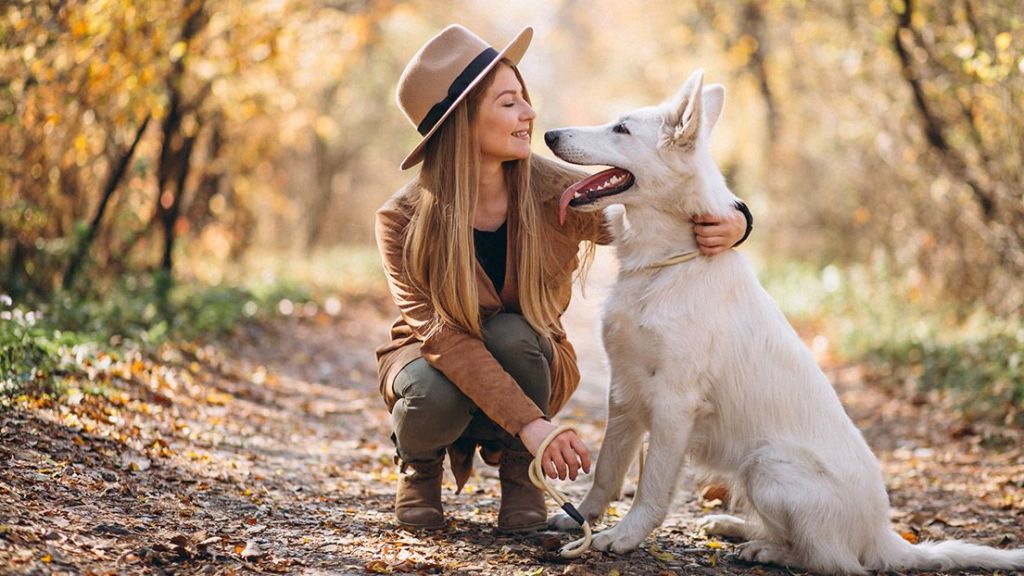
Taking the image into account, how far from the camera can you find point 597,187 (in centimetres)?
350

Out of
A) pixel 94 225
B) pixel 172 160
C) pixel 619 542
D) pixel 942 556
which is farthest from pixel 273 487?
pixel 172 160

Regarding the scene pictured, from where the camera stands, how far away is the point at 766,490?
3275 millimetres

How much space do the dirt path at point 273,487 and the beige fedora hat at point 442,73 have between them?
113 centimetres

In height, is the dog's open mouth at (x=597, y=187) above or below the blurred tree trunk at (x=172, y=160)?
below

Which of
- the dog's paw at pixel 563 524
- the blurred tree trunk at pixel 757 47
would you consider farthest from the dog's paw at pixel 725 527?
the blurred tree trunk at pixel 757 47

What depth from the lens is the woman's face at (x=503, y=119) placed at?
3492 millimetres

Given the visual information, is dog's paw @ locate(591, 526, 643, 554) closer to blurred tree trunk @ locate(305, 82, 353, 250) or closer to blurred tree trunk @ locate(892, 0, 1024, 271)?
blurred tree trunk @ locate(892, 0, 1024, 271)

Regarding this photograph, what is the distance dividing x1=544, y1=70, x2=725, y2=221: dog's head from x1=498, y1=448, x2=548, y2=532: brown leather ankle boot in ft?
3.29

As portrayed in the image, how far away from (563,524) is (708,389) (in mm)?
810

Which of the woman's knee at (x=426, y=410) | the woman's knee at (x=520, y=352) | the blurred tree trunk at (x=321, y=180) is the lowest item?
the woman's knee at (x=426, y=410)

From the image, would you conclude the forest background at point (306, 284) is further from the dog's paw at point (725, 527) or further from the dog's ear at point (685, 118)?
the dog's ear at point (685, 118)

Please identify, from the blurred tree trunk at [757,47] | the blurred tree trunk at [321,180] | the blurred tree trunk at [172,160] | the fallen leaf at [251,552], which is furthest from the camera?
the blurred tree trunk at [321,180]

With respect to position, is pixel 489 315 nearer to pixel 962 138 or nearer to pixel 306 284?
pixel 962 138

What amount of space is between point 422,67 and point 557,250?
2.97ft
